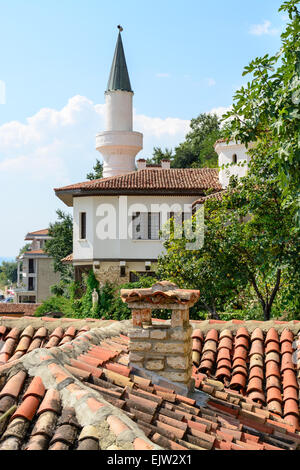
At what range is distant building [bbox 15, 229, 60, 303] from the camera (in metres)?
Result: 68.2

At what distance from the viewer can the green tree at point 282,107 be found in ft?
30.1

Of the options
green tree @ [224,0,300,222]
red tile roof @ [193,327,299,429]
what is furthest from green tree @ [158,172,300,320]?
red tile roof @ [193,327,299,429]

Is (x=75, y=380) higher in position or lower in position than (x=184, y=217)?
lower

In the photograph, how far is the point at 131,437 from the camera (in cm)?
376

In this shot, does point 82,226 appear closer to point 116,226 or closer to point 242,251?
point 116,226

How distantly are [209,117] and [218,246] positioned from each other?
45.2 meters

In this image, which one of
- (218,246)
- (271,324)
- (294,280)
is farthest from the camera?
(218,246)

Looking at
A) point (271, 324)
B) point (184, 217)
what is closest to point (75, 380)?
point (271, 324)

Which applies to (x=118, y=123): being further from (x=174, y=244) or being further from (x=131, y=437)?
(x=131, y=437)

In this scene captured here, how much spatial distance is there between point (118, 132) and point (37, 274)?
33679 millimetres

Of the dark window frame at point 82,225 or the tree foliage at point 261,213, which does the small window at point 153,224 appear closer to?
the dark window frame at point 82,225

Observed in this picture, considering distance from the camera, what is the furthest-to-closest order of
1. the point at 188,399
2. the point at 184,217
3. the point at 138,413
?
1. the point at 184,217
2. the point at 188,399
3. the point at 138,413

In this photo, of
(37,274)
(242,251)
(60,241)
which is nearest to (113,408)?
(242,251)

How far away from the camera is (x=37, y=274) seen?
69312mm
